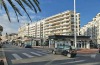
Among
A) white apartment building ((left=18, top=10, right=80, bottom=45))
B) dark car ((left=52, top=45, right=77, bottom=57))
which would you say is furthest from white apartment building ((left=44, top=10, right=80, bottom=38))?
dark car ((left=52, top=45, right=77, bottom=57))

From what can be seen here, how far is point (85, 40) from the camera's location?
83.8 metres

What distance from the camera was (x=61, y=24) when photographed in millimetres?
147625

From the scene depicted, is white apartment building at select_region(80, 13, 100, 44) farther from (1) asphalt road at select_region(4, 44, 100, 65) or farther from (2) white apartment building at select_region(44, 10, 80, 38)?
(1) asphalt road at select_region(4, 44, 100, 65)

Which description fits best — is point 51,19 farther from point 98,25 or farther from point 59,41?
point 59,41

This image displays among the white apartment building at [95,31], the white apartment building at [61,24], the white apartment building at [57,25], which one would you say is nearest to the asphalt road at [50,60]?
the white apartment building at [57,25]

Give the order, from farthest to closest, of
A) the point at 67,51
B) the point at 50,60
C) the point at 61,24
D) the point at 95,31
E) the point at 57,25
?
the point at 57,25
the point at 95,31
the point at 61,24
the point at 67,51
the point at 50,60

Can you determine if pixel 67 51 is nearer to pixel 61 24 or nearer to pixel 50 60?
pixel 50 60

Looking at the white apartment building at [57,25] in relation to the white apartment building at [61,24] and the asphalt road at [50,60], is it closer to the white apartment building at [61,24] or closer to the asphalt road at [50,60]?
the white apartment building at [61,24]

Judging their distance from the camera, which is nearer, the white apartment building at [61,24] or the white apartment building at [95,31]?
the white apartment building at [61,24]

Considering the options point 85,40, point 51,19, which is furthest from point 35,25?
point 85,40

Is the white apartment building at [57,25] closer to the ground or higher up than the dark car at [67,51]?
higher up

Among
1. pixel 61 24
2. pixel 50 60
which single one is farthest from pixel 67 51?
pixel 61 24

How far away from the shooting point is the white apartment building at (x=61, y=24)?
14012 centimetres

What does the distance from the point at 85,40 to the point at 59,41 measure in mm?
9405
